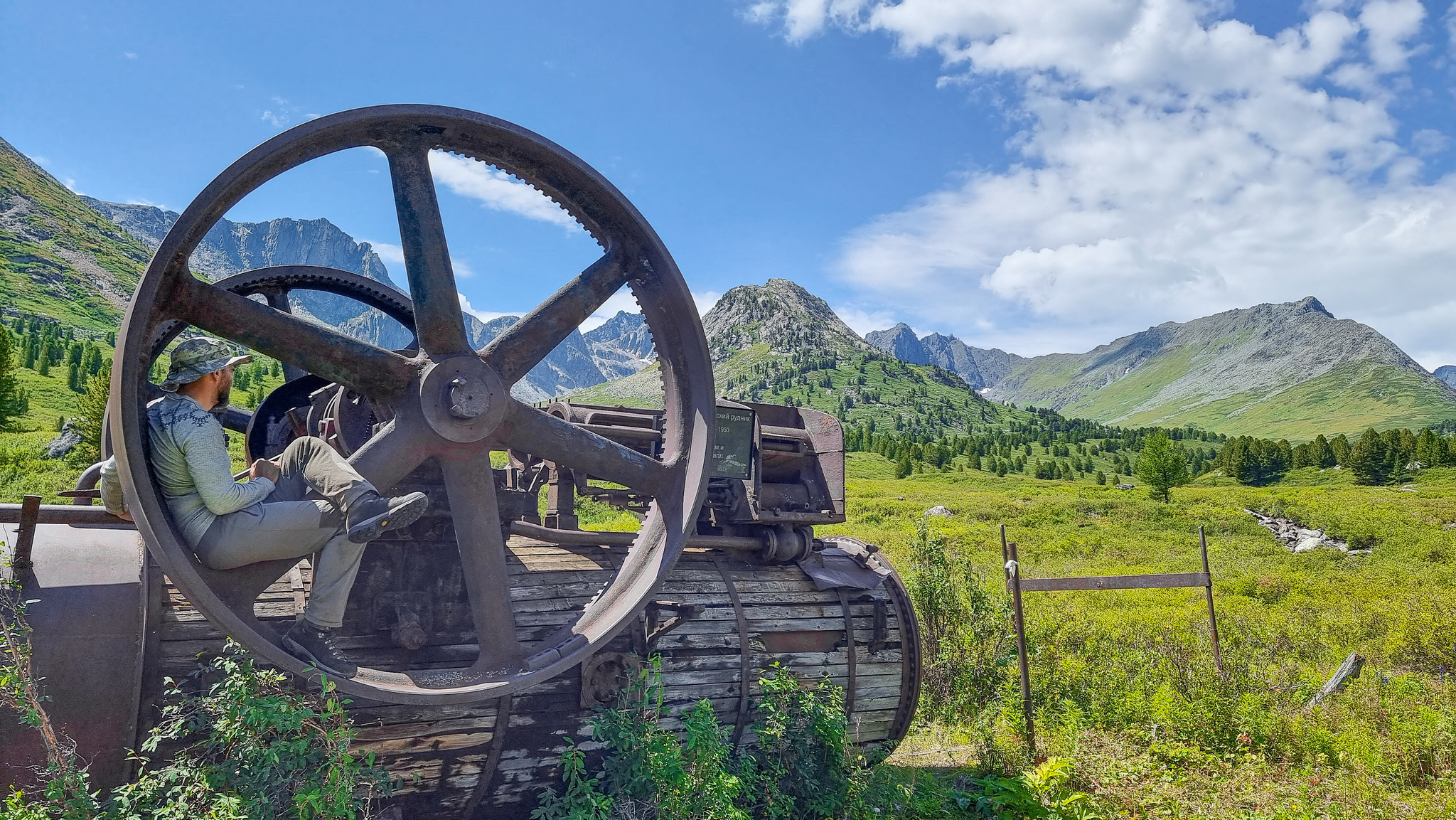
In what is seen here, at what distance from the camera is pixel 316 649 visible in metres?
3.93

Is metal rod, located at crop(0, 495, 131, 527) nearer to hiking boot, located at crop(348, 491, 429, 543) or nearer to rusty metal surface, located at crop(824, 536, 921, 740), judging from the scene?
hiking boot, located at crop(348, 491, 429, 543)

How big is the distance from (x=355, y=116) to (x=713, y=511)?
12.3ft

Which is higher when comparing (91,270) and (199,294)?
(91,270)

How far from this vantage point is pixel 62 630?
3.89 m

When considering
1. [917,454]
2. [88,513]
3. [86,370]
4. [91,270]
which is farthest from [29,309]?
[88,513]

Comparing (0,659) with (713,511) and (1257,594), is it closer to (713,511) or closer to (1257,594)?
(713,511)

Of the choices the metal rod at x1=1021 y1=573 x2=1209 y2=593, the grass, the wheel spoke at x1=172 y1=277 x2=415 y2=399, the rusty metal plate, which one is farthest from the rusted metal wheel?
the metal rod at x1=1021 y1=573 x2=1209 y2=593

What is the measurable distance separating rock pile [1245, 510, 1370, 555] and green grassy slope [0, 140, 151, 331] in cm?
12572

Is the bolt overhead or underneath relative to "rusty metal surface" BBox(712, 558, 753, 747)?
overhead

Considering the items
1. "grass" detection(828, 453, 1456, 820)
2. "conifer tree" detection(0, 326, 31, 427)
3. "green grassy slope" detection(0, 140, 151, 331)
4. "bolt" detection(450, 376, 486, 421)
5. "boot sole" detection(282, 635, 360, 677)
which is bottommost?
"grass" detection(828, 453, 1456, 820)

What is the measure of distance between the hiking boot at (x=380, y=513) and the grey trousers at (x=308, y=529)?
8cm

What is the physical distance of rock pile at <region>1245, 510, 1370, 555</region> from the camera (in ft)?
91.8

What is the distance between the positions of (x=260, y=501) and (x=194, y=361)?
0.73 meters

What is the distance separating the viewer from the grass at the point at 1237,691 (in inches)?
261
